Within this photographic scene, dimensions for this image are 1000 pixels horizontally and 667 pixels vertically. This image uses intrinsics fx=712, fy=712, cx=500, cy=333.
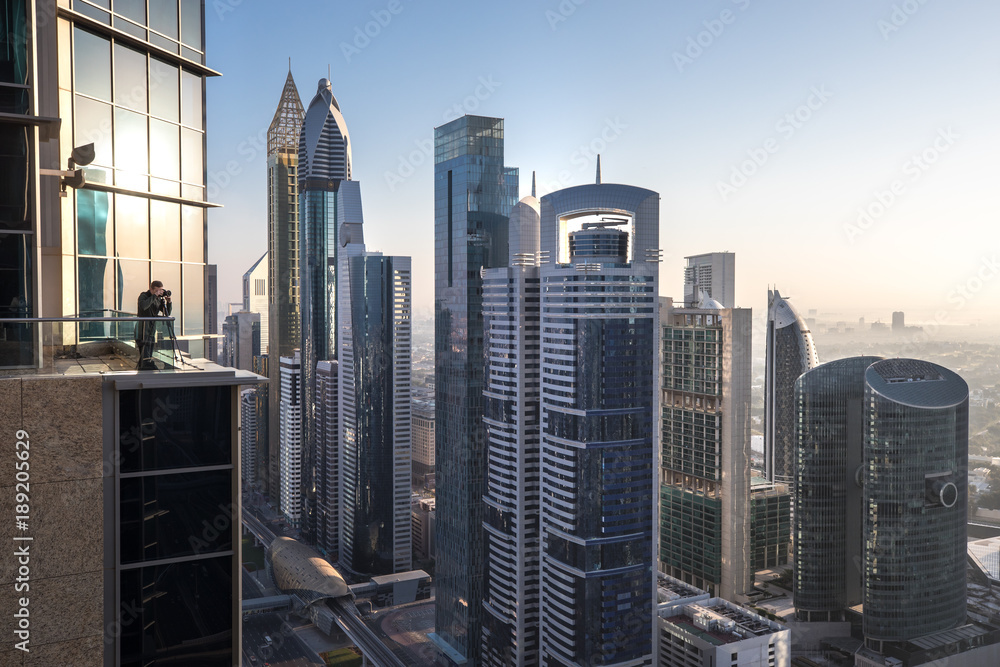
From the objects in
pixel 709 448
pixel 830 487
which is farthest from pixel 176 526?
pixel 830 487

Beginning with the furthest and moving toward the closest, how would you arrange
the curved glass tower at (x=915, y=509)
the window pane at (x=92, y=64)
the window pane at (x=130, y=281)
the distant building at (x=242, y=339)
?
the distant building at (x=242, y=339), the curved glass tower at (x=915, y=509), the window pane at (x=130, y=281), the window pane at (x=92, y=64)

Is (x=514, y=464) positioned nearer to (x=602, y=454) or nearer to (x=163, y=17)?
(x=602, y=454)

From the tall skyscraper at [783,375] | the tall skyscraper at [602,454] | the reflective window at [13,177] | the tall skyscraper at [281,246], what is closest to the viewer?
the reflective window at [13,177]

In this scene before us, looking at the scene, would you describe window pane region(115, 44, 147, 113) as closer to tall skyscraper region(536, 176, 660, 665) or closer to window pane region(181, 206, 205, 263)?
window pane region(181, 206, 205, 263)

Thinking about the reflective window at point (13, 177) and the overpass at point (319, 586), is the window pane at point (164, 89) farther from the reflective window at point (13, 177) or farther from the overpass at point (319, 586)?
the overpass at point (319, 586)

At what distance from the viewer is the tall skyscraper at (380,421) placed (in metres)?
58.9

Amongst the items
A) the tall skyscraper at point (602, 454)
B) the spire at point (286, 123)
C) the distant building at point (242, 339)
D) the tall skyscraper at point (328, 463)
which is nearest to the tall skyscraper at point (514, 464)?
the tall skyscraper at point (602, 454)

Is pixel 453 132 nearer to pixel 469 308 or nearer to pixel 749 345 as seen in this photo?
pixel 469 308

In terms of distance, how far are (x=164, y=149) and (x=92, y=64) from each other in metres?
1.20

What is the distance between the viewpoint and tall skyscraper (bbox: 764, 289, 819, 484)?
63.3 meters

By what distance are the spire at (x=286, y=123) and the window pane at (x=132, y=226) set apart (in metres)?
82.1

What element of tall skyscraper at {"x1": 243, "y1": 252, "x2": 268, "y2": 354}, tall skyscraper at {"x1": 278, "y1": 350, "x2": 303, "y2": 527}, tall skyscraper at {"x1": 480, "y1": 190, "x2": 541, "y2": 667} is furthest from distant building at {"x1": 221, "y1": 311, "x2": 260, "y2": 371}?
tall skyscraper at {"x1": 480, "y1": 190, "x2": 541, "y2": 667}

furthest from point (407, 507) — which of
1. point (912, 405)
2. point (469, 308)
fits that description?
point (912, 405)

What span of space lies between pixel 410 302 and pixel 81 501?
55.6m
